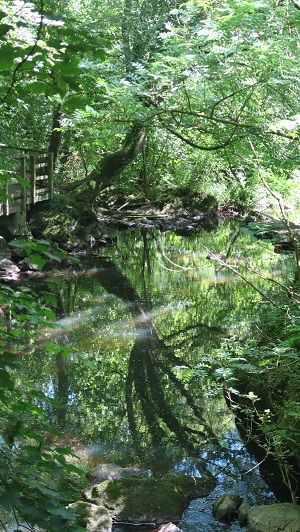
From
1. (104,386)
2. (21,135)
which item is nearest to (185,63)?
(104,386)

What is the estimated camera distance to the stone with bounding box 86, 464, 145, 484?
476cm

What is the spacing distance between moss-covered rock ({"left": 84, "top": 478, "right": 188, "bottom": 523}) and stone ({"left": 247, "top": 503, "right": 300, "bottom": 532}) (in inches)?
23.1

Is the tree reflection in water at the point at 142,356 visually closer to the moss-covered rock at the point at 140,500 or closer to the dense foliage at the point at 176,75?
the moss-covered rock at the point at 140,500

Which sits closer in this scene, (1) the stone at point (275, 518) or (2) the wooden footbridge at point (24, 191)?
(1) the stone at point (275, 518)

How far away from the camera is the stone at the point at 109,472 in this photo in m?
4.76

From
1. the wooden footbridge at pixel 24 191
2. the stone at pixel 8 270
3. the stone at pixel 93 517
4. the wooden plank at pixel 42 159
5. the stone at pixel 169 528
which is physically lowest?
the stone at pixel 169 528

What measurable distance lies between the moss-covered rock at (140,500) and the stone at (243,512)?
0.43 meters

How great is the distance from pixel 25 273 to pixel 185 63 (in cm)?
626

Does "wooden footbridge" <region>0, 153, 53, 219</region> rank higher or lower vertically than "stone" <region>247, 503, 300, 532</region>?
higher

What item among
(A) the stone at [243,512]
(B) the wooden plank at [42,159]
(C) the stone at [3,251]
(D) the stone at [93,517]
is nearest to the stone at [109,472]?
(D) the stone at [93,517]

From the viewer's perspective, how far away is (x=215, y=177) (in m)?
22.5

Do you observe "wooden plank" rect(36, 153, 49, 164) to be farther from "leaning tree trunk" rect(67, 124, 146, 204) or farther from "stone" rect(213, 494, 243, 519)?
"stone" rect(213, 494, 243, 519)

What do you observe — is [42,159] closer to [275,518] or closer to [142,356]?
[142,356]

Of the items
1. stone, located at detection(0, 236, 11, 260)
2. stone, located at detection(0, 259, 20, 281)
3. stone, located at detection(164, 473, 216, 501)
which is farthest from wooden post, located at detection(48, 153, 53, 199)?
stone, located at detection(164, 473, 216, 501)
